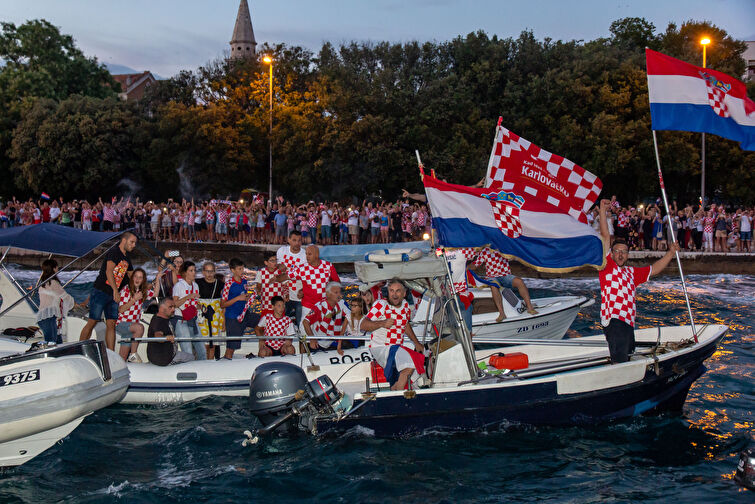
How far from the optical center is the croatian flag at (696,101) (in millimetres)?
8781

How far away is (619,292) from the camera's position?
8.19 m

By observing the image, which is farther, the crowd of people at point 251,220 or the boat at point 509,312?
the crowd of people at point 251,220

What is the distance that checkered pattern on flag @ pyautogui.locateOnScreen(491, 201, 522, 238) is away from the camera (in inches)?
367

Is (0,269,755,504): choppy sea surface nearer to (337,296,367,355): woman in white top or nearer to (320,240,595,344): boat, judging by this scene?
(337,296,367,355): woman in white top

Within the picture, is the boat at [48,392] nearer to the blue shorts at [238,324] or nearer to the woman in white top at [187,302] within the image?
the woman in white top at [187,302]

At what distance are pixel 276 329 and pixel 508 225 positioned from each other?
3.60 meters

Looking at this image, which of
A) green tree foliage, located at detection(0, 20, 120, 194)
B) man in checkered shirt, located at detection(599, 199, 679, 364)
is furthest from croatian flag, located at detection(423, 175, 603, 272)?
green tree foliage, located at detection(0, 20, 120, 194)

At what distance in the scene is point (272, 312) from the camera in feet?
33.9

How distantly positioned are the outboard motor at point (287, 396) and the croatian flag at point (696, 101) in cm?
524

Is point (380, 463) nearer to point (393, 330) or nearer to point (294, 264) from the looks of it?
point (393, 330)

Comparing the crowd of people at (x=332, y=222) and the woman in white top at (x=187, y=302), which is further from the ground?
the crowd of people at (x=332, y=222)

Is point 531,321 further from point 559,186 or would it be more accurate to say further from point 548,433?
point 548,433

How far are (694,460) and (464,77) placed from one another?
2912 centimetres

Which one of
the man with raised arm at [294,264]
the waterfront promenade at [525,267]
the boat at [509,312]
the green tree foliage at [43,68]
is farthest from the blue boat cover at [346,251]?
the green tree foliage at [43,68]
